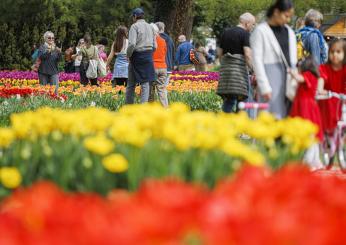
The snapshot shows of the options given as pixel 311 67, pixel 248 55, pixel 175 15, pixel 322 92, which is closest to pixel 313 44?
pixel 248 55

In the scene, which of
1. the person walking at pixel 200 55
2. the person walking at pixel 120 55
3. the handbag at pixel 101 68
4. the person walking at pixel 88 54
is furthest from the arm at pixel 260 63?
the person walking at pixel 200 55

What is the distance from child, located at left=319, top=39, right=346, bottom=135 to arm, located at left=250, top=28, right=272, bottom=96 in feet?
3.65

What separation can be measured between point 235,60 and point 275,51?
304 cm

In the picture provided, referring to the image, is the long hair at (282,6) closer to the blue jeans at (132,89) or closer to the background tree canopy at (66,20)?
the blue jeans at (132,89)

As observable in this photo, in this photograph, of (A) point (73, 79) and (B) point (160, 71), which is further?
(A) point (73, 79)

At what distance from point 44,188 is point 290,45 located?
5547 millimetres

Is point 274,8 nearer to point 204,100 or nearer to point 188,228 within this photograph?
point 188,228

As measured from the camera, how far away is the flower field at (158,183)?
238 cm

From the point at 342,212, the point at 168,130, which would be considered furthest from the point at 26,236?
the point at 168,130

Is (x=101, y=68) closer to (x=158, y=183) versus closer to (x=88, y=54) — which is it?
(x=88, y=54)

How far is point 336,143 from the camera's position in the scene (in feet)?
28.9

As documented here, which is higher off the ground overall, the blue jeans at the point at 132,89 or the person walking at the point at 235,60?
the person walking at the point at 235,60

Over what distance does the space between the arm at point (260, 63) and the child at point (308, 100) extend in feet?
1.00

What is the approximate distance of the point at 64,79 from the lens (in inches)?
940
